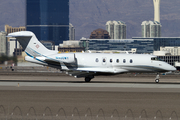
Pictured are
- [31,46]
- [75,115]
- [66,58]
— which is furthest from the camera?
[31,46]

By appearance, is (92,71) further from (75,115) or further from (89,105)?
(75,115)

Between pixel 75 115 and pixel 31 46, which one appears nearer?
pixel 75 115

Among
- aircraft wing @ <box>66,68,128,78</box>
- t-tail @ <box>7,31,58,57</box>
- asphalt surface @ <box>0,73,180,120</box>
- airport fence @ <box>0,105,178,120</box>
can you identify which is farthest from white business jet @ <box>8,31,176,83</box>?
airport fence @ <box>0,105,178,120</box>

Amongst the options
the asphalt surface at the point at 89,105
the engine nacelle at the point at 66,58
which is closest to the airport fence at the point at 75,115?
the asphalt surface at the point at 89,105

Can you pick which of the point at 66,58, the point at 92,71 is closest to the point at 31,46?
the point at 66,58

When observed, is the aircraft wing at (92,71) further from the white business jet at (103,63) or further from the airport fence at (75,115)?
the airport fence at (75,115)

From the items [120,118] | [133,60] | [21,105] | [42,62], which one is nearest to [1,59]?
[42,62]

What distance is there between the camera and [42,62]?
5428 centimetres

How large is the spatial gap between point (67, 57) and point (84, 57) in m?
2.40

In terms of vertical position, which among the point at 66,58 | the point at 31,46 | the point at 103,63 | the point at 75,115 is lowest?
the point at 75,115

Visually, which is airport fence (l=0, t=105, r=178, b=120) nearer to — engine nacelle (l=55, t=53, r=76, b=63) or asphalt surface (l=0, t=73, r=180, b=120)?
asphalt surface (l=0, t=73, r=180, b=120)

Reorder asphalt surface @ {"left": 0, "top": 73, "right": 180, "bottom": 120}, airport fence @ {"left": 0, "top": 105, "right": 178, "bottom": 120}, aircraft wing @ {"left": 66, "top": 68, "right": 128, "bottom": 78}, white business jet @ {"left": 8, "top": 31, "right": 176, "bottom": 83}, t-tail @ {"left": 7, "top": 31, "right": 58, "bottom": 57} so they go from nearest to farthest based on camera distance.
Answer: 1. airport fence @ {"left": 0, "top": 105, "right": 178, "bottom": 120}
2. asphalt surface @ {"left": 0, "top": 73, "right": 180, "bottom": 120}
3. aircraft wing @ {"left": 66, "top": 68, "right": 128, "bottom": 78}
4. white business jet @ {"left": 8, "top": 31, "right": 176, "bottom": 83}
5. t-tail @ {"left": 7, "top": 31, "right": 58, "bottom": 57}

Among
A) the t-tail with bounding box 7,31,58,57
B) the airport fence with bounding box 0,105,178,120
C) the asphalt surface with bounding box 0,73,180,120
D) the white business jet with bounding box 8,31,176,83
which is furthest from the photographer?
the t-tail with bounding box 7,31,58,57

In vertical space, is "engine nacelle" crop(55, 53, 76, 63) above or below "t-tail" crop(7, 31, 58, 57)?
below
